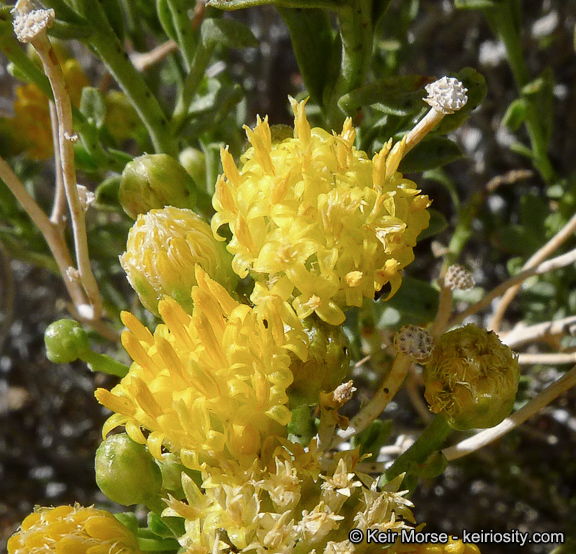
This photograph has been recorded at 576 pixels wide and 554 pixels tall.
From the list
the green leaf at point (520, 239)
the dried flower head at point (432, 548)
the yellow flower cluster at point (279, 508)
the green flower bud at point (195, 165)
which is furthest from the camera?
the green leaf at point (520, 239)

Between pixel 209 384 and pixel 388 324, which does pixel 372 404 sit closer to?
pixel 209 384

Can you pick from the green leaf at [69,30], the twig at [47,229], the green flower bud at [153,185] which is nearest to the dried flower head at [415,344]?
the green flower bud at [153,185]

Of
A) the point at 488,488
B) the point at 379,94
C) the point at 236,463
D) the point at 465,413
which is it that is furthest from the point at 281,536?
the point at 488,488

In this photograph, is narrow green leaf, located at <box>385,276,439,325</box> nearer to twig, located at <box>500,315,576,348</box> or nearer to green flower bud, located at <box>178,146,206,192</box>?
twig, located at <box>500,315,576,348</box>

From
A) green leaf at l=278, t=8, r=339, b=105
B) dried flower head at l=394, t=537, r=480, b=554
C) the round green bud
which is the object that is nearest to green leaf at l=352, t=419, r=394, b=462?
dried flower head at l=394, t=537, r=480, b=554

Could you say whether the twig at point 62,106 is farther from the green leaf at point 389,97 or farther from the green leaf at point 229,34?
the green leaf at point 389,97
